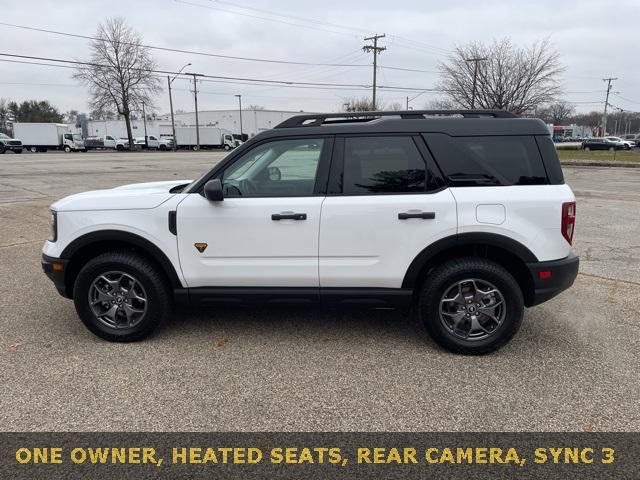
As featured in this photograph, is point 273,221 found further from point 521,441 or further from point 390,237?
point 521,441

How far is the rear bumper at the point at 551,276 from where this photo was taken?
12.0ft

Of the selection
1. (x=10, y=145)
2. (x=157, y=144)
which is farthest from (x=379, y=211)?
(x=157, y=144)

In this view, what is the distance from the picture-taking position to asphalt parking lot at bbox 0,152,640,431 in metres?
2.98

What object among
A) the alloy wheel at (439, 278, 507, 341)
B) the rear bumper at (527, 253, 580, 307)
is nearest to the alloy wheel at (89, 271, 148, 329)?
the alloy wheel at (439, 278, 507, 341)

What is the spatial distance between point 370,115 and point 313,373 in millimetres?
2108

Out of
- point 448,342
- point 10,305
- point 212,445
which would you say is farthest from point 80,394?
point 448,342

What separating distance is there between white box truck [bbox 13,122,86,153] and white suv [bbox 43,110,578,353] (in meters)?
56.9

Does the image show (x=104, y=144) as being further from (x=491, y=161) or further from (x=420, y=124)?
(x=491, y=161)

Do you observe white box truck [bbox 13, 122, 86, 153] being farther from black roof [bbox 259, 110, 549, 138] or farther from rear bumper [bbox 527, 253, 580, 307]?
rear bumper [bbox 527, 253, 580, 307]

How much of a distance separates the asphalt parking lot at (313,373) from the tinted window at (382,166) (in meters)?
Result: 1.30

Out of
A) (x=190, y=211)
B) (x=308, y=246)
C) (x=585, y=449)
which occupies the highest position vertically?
(x=190, y=211)

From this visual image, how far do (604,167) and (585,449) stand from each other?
3008cm

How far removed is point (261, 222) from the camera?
12.3ft

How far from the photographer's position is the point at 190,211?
3811 mm
